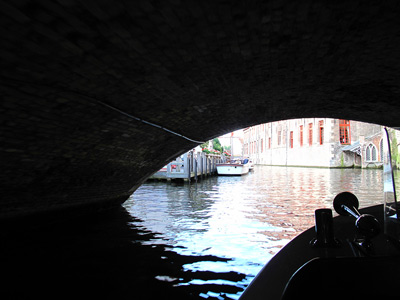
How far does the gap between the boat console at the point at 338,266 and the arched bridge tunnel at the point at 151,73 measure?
1.54 metres

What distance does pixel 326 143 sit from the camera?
33438 millimetres

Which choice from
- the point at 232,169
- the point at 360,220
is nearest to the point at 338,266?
the point at 360,220

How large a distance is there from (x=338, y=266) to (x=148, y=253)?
3.69 metres

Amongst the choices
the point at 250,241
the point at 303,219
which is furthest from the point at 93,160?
the point at 303,219

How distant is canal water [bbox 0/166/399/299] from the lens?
341 centimetres

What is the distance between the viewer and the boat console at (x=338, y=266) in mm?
1290

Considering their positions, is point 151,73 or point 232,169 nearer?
point 151,73

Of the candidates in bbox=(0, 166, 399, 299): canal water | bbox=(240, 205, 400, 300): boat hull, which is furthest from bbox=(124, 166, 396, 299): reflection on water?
bbox=(240, 205, 400, 300): boat hull

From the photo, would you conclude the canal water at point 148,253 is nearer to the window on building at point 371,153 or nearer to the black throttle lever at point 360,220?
the black throttle lever at point 360,220

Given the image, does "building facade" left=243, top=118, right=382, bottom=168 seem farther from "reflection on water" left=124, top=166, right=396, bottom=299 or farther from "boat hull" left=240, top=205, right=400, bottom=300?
"boat hull" left=240, top=205, right=400, bottom=300

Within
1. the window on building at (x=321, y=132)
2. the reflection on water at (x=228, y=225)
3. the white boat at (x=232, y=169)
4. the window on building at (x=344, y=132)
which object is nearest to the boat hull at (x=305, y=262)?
the reflection on water at (x=228, y=225)

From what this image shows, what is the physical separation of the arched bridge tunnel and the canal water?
94 centimetres

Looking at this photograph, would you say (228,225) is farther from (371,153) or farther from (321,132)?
(321,132)

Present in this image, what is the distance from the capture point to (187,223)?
660 cm
